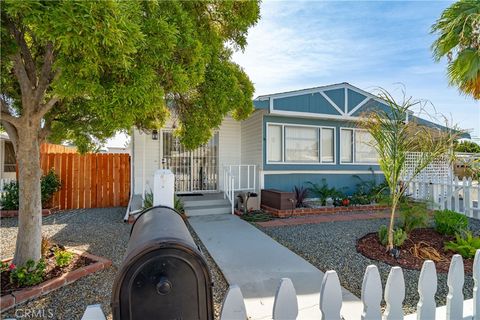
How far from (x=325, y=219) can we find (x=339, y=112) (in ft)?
13.0

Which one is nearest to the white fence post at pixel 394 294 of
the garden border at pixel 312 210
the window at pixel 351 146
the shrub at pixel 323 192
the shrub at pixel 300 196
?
the garden border at pixel 312 210

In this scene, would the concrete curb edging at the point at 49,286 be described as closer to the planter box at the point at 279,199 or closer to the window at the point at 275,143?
the planter box at the point at 279,199

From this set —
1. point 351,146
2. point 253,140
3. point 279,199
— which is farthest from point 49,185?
point 351,146

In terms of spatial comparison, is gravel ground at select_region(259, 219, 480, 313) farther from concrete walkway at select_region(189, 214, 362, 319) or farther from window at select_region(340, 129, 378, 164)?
window at select_region(340, 129, 378, 164)

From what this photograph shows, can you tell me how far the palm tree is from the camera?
220 inches

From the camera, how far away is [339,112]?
29.9ft

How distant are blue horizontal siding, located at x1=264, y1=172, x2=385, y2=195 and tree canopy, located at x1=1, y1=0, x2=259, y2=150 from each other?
421 centimetres

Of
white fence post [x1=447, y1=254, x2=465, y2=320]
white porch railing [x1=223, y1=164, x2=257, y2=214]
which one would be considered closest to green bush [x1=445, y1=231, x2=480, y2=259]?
white fence post [x1=447, y1=254, x2=465, y2=320]

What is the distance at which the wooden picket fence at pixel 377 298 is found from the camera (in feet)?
4.42

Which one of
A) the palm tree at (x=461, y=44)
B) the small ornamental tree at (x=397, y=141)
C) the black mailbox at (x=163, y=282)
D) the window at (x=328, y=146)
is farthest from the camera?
the window at (x=328, y=146)

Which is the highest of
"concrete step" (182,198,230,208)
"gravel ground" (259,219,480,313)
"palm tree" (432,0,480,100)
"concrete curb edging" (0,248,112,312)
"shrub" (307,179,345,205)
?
"palm tree" (432,0,480,100)

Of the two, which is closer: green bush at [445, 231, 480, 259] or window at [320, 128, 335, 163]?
green bush at [445, 231, 480, 259]

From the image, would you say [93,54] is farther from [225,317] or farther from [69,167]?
[69,167]

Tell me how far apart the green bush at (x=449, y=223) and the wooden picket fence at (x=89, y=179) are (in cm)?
898
